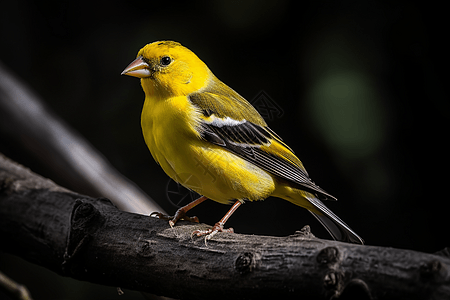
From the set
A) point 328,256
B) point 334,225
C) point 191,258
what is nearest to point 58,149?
point 191,258

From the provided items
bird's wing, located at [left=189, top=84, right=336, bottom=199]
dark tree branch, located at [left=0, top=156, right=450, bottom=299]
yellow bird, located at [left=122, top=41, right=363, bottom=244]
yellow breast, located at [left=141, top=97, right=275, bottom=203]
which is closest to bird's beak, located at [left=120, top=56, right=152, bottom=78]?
yellow bird, located at [left=122, top=41, right=363, bottom=244]

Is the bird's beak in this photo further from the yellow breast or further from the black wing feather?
the black wing feather

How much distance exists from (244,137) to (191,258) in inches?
26.9

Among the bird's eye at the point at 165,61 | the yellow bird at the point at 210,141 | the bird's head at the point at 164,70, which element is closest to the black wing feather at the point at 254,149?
the yellow bird at the point at 210,141

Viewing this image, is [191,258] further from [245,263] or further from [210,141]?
[210,141]

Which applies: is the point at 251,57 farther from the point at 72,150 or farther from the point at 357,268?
the point at 357,268

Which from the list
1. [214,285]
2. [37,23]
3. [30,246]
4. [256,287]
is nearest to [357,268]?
[256,287]

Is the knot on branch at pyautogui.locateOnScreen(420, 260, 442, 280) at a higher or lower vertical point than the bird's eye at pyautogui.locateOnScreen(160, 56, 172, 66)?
lower

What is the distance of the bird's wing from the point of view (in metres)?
1.76

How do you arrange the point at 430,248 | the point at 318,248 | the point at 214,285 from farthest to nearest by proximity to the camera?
the point at 430,248 < the point at 214,285 < the point at 318,248

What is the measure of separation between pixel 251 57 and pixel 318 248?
170cm

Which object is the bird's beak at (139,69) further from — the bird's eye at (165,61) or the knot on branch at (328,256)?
the knot on branch at (328,256)

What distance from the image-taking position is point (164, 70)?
71.3 inches

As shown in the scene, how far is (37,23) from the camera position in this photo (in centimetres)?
294
